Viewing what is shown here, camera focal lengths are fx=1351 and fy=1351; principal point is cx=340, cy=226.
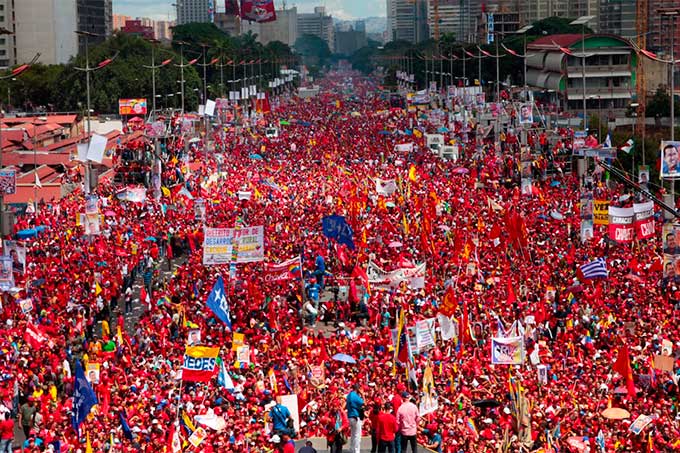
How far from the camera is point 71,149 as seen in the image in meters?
73.1

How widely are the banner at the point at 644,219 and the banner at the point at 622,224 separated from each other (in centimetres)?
24

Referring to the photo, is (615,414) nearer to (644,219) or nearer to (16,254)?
(644,219)

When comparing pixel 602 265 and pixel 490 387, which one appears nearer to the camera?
pixel 490 387

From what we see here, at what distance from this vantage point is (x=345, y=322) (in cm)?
3219

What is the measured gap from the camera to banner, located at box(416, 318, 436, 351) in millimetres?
25859

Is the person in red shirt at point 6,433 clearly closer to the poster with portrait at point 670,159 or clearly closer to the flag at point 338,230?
the flag at point 338,230

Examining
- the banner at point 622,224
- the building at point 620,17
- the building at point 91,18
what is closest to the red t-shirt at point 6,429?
the banner at point 622,224

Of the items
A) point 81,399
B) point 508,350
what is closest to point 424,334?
point 508,350

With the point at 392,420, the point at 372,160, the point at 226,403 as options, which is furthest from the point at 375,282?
the point at 372,160

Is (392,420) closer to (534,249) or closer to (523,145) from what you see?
(534,249)

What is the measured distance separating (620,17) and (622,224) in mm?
140954

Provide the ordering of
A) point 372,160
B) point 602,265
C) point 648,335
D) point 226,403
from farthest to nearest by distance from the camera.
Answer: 1. point 372,160
2. point 602,265
3. point 648,335
4. point 226,403

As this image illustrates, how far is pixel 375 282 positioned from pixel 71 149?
43.3 metres

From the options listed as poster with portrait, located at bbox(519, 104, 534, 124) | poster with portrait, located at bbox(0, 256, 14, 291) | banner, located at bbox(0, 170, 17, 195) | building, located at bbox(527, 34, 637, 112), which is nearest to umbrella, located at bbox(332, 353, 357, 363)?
poster with portrait, located at bbox(0, 256, 14, 291)
